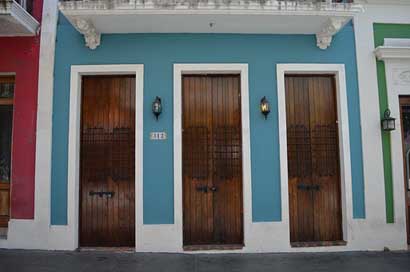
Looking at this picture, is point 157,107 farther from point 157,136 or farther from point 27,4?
point 27,4

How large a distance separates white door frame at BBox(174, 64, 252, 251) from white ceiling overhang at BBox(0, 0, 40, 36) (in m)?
2.84

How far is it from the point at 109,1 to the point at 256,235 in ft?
16.3

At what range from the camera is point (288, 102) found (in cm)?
674

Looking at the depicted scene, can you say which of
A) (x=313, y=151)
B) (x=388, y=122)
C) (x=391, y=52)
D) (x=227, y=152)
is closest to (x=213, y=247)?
(x=227, y=152)

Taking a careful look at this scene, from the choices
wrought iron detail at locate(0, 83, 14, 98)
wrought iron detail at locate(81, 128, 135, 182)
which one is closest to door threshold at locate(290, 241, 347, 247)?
wrought iron detail at locate(81, 128, 135, 182)

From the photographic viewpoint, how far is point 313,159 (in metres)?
6.67

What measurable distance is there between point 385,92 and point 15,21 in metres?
7.14

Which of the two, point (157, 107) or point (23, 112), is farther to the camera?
point (23, 112)

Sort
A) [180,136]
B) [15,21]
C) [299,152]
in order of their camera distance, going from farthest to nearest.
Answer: [299,152] < [180,136] < [15,21]

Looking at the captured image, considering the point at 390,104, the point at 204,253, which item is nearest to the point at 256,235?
the point at 204,253

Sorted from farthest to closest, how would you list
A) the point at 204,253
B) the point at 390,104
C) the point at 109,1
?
1. the point at 390,104
2. the point at 204,253
3. the point at 109,1

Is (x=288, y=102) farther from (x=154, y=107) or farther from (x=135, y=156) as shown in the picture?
(x=135, y=156)

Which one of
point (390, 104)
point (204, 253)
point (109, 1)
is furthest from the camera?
point (390, 104)

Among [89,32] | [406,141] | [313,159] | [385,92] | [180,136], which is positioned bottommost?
[313,159]
